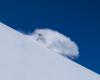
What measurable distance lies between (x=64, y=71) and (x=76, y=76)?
26.9 inches

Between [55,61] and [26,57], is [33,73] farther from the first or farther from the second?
[55,61]

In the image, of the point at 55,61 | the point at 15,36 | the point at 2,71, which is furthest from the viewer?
the point at 55,61

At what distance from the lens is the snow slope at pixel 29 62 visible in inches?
353

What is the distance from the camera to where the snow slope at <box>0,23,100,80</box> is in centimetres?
897

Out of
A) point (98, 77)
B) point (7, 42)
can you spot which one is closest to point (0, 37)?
point (7, 42)

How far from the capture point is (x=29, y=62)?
9.95 metres

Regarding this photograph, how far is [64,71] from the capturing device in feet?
37.0

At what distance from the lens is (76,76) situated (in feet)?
38.4

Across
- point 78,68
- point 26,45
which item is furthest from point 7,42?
point 78,68

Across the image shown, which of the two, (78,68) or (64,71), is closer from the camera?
(64,71)

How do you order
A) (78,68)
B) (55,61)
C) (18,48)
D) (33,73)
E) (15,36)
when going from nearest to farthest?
1. (33,73)
2. (18,48)
3. (15,36)
4. (55,61)
5. (78,68)

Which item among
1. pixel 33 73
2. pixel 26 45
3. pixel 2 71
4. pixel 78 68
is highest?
pixel 78 68

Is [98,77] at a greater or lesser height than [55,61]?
greater

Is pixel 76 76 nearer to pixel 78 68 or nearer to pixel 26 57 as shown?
pixel 78 68
